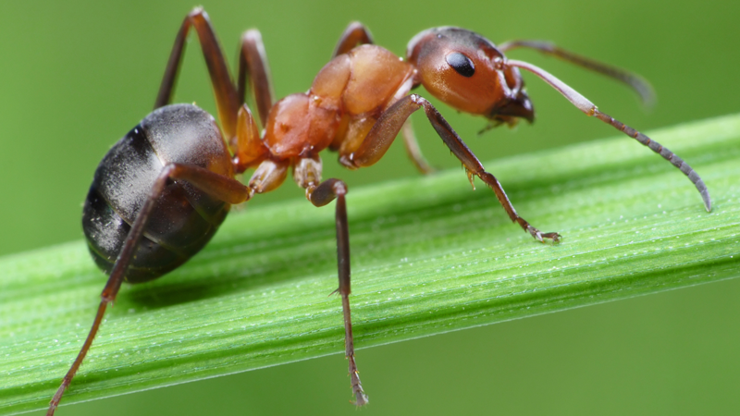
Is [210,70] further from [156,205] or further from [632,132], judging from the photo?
[632,132]

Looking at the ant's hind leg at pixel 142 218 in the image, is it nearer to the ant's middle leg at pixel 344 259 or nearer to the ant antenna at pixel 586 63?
the ant's middle leg at pixel 344 259

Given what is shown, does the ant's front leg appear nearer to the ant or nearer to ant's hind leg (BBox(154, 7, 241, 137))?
the ant

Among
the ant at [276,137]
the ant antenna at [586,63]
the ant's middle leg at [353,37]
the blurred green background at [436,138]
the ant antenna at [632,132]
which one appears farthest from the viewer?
the ant's middle leg at [353,37]

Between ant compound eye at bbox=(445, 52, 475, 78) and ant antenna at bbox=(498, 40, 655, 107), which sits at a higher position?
ant compound eye at bbox=(445, 52, 475, 78)

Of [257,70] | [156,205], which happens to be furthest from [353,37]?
[156,205]

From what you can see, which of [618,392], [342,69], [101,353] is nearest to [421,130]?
[342,69]

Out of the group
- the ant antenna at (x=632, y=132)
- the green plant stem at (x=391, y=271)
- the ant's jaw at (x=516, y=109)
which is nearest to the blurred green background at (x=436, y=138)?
the ant's jaw at (x=516, y=109)

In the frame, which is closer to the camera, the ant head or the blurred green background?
the ant head

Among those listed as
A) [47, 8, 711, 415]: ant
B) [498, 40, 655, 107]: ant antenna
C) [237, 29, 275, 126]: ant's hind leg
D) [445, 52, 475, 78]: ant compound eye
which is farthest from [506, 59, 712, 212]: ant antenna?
[237, 29, 275, 126]: ant's hind leg
